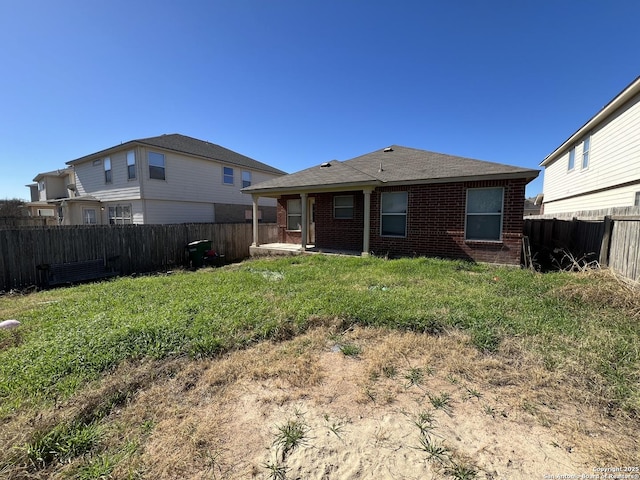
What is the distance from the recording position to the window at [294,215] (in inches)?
503

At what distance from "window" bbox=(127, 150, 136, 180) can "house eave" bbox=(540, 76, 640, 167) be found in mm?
19536

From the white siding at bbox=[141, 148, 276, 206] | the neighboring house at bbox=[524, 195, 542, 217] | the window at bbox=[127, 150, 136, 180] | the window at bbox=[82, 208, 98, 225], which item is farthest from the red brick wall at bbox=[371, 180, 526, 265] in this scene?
the neighboring house at bbox=[524, 195, 542, 217]

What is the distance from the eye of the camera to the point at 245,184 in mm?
19859

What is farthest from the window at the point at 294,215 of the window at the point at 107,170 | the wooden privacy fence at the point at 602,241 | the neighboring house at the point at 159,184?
the window at the point at 107,170

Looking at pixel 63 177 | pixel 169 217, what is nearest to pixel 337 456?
pixel 169 217

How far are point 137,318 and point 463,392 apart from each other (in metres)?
4.48

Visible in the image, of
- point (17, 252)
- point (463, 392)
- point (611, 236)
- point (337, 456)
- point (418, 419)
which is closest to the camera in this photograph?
point (337, 456)

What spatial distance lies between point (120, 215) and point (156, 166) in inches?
148

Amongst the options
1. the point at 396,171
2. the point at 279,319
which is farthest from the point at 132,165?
the point at 279,319

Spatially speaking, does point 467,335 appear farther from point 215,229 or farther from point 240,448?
point 215,229

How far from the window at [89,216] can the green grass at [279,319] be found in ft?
41.8

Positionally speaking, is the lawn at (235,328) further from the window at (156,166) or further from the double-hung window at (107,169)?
the double-hung window at (107,169)

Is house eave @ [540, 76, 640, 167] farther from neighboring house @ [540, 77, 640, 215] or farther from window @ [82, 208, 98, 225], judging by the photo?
window @ [82, 208, 98, 225]

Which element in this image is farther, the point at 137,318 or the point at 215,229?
the point at 215,229
